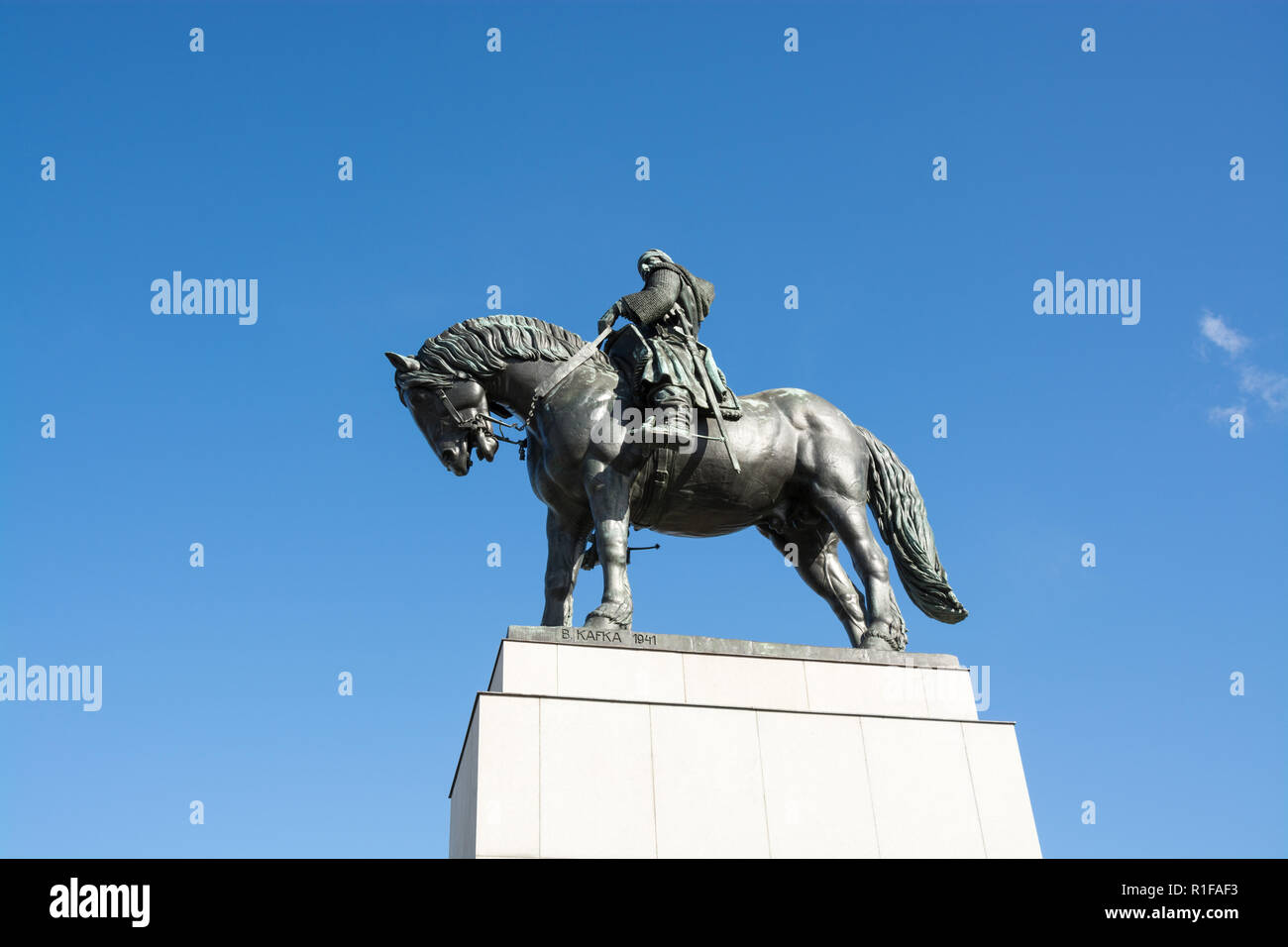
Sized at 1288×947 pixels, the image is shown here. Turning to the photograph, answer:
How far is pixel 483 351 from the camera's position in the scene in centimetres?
1165

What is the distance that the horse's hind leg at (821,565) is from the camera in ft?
40.1

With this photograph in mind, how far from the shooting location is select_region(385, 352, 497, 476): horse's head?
11594 mm

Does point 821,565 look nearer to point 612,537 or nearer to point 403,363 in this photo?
point 612,537

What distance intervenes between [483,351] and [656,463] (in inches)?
84.4

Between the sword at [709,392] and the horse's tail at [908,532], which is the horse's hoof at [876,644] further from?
the sword at [709,392]

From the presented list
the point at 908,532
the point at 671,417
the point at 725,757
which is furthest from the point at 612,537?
the point at 908,532

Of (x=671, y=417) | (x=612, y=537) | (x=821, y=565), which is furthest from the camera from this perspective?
(x=821, y=565)

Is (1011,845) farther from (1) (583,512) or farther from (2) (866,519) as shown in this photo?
(1) (583,512)

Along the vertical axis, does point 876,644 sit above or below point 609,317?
below

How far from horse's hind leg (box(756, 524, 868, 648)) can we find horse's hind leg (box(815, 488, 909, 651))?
1.81 ft

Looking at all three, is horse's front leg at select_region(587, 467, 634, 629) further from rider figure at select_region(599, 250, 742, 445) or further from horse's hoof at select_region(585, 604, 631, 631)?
rider figure at select_region(599, 250, 742, 445)
